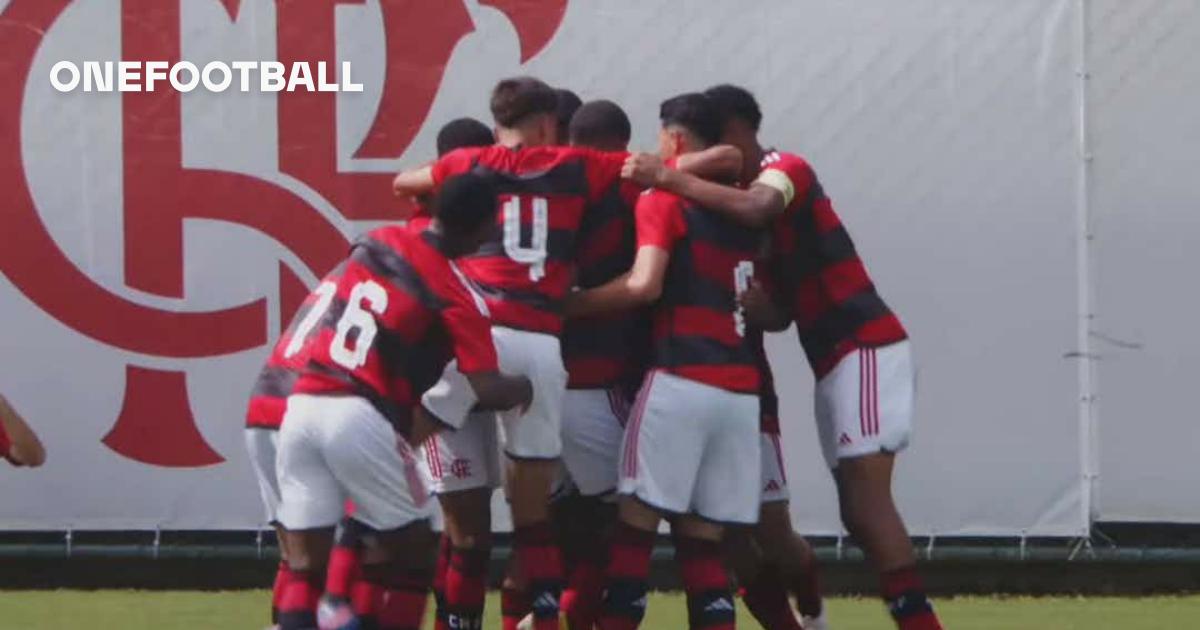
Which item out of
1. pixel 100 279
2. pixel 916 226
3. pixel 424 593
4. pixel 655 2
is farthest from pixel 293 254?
pixel 424 593

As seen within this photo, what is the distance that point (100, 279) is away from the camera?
448 inches

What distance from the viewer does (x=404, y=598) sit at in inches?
320

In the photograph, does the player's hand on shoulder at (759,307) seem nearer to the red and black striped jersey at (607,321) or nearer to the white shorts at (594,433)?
the red and black striped jersey at (607,321)

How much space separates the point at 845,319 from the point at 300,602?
6.47 feet

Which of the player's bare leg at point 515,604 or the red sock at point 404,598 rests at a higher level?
the red sock at point 404,598

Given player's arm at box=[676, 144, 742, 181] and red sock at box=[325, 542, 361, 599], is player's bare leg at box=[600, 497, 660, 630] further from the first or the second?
player's arm at box=[676, 144, 742, 181]

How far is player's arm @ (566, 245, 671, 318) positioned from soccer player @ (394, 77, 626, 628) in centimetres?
21

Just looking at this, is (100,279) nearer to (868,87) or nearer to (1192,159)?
(868,87)

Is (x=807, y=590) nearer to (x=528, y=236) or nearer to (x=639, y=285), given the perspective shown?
(x=639, y=285)

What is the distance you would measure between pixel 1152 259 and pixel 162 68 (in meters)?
4.11

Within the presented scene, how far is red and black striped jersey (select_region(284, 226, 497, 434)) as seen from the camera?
7691 mm

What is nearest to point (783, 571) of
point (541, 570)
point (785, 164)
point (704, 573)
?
point (704, 573)

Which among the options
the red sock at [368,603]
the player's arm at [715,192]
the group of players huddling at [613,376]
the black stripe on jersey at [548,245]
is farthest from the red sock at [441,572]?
the player's arm at [715,192]

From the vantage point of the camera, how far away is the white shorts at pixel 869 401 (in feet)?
28.0
